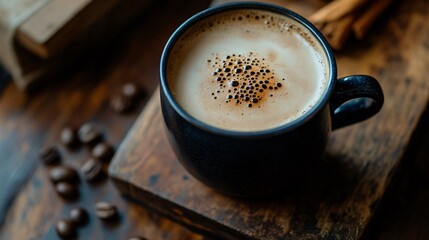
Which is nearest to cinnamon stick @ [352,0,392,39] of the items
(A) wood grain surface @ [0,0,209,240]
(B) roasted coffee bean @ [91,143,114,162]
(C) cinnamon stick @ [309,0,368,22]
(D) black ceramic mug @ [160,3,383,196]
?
(C) cinnamon stick @ [309,0,368,22]

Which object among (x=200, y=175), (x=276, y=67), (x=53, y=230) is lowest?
(x=53, y=230)

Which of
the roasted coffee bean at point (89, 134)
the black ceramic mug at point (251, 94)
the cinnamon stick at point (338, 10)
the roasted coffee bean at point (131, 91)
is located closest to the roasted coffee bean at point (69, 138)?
the roasted coffee bean at point (89, 134)

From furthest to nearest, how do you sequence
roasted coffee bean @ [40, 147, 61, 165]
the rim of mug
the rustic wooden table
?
roasted coffee bean @ [40, 147, 61, 165] → the rustic wooden table → the rim of mug

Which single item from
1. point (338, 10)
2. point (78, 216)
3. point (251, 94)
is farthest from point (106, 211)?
point (338, 10)

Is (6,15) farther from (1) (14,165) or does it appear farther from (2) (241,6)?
(2) (241,6)

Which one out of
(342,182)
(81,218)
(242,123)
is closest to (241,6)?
(242,123)

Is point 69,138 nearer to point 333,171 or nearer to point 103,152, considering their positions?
point 103,152

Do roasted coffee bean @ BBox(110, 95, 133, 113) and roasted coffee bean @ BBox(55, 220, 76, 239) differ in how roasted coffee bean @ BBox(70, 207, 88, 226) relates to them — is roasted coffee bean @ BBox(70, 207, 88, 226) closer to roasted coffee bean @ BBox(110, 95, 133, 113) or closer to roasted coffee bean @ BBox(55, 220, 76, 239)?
roasted coffee bean @ BBox(55, 220, 76, 239)
